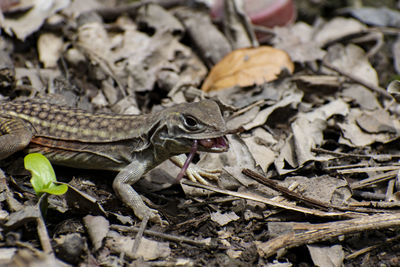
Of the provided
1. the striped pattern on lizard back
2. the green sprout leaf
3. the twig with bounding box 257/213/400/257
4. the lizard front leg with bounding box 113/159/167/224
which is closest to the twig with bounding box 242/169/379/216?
the twig with bounding box 257/213/400/257

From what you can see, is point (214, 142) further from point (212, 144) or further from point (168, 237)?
point (168, 237)

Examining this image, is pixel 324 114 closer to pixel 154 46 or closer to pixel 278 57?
pixel 278 57

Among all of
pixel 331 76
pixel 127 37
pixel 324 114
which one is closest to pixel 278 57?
pixel 331 76

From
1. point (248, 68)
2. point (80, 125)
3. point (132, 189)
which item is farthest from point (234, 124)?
point (80, 125)

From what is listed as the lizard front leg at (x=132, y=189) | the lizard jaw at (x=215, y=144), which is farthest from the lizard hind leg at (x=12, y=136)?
the lizard jaw at (x=215, y=144)

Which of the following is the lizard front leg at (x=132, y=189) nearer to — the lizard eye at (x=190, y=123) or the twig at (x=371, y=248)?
the lizard eye at (x=190, y=123)
